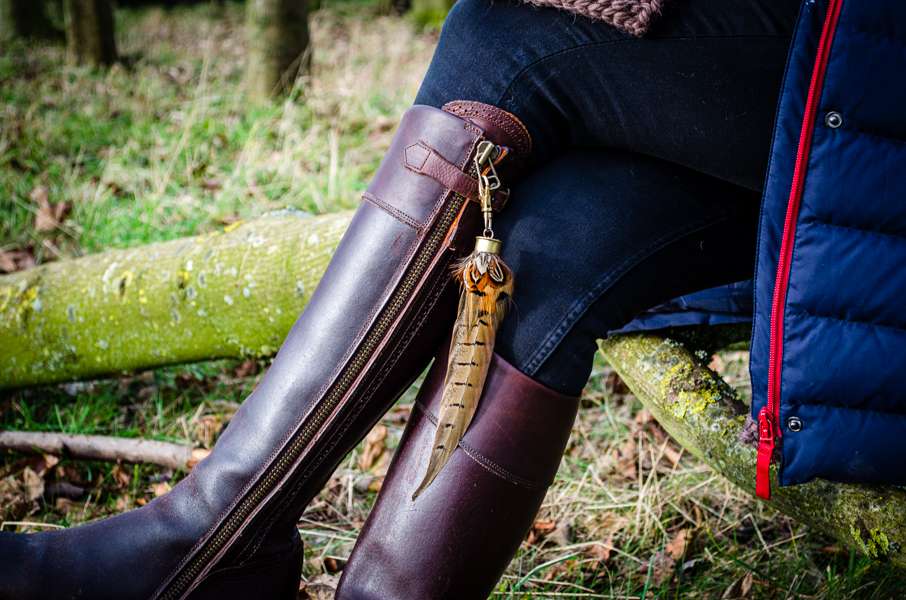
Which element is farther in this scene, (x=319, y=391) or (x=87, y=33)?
(x=87, y=33)

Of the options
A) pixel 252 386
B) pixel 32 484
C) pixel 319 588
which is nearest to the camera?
pixel 319 588

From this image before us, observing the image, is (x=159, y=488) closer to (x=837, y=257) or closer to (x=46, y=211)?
(x=837, y=257)

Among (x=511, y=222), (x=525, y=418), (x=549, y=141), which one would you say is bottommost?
(x=525, y=418)

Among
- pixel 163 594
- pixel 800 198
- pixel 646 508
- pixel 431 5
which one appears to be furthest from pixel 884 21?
pixel 431 5

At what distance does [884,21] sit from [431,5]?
8.02 m

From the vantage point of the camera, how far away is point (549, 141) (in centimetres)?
127

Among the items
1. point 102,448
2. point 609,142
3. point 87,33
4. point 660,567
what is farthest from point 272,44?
point 660,567

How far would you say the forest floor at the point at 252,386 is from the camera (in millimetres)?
1682

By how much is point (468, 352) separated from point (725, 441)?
53cm

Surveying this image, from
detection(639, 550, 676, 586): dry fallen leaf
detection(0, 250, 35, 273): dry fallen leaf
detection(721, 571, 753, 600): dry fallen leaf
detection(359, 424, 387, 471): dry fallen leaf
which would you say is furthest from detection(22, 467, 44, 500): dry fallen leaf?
detection(721, 571, 753, 600): dry fallen leaf

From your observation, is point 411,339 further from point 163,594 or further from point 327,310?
point 163,594

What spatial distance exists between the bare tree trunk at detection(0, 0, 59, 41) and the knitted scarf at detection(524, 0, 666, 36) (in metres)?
7.94

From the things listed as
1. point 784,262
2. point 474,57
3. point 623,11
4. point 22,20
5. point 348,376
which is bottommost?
point 348,376

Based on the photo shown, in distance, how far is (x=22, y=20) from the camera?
7477 millimetres
